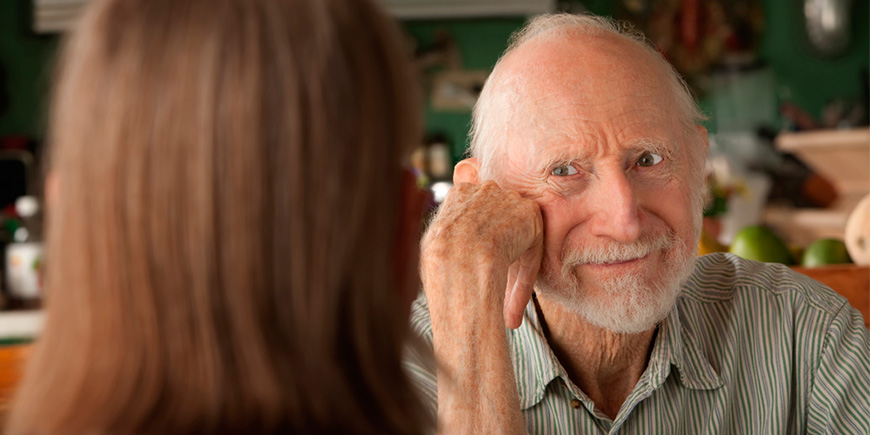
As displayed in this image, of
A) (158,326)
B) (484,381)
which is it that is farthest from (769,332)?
(158,326)

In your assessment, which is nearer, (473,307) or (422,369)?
(473,307)

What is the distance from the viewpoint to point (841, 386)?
1.18 m

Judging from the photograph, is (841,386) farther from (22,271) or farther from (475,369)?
(22,271)

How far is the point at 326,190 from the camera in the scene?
502 mm

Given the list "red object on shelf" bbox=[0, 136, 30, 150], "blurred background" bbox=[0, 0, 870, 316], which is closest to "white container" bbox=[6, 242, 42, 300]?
"red object on shelf" bbox=[0, 136, 30, 150]

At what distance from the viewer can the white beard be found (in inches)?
43.3

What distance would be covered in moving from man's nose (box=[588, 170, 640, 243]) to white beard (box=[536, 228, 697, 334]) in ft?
0.07

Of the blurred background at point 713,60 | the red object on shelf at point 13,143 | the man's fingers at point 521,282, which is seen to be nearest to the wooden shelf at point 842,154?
the blurred background at point 713,60

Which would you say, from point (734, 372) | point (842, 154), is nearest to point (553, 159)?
point (734, 372)

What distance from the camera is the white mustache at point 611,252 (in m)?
1.09

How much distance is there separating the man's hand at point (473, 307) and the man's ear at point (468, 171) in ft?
0.59

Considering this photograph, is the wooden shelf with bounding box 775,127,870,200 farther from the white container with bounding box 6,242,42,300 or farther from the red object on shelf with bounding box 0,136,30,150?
the red object on shelf with bounding box 0,136,30,150

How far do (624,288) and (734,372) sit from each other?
265 millimetres

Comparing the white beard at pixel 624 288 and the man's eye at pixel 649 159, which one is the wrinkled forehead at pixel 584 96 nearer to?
the man's eye at pixel 649 159
